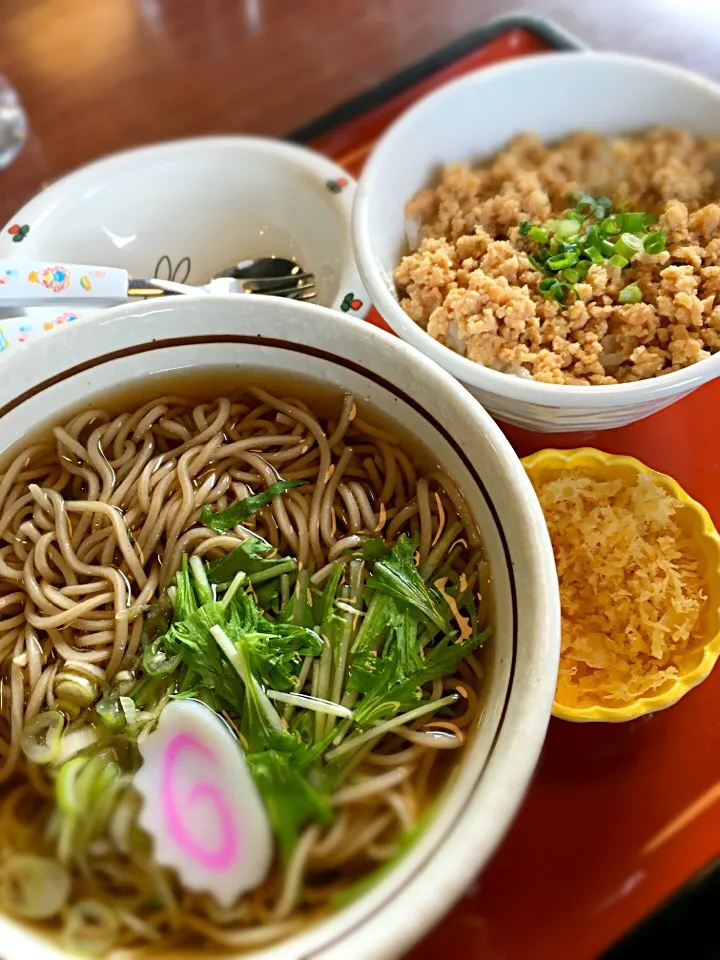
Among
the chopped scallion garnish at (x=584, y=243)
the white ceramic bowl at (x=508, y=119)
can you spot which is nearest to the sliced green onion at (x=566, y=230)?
the chopped scallion garnish at (x=584, y=243)

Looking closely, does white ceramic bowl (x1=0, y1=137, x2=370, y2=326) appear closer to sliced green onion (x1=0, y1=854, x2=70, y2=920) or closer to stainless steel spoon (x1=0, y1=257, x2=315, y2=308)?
stainless steel spoon (x1=0, y1=257, x2=315, y2=308)

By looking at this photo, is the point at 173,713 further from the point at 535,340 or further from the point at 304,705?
the point at 535,340

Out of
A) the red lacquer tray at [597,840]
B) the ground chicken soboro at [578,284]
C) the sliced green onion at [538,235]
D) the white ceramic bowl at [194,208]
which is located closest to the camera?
the red lacquer tray at [597,840]

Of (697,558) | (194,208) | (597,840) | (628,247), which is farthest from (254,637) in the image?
(194,208)

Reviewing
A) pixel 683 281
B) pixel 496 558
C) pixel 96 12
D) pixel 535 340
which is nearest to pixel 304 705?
pixel 496 558

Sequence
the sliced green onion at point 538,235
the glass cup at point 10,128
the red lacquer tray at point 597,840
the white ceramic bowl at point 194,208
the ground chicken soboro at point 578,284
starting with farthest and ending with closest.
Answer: the glass cup at point 10,128, the white ceramic bowl at point 194,208, the sliced green onion at point 538,235, the ground chicken soboro at point 578,284, the red lacquer tray at point 597,840

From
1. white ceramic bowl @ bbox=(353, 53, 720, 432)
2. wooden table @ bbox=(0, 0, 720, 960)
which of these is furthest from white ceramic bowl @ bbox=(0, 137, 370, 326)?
wooden table @ bbox=(0, 0, 720, 960)

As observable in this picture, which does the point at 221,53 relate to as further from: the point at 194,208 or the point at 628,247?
the point at 628,247

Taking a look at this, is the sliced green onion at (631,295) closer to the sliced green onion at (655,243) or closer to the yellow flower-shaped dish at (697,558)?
the sliced green onion at (655,243)
